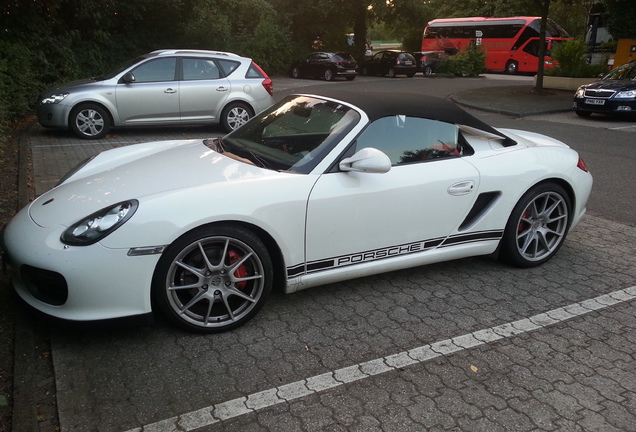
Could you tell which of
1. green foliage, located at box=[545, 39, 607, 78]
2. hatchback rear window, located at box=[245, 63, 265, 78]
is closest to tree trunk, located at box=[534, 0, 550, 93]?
green foliage, located at box=[545, 39, 607, 78]

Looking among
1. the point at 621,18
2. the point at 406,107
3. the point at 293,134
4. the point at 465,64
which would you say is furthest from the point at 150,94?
the point at 465,64

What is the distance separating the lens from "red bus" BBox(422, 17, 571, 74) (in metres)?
34.2

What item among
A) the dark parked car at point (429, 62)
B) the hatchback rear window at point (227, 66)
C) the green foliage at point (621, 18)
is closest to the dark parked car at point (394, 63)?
the dark parked car at point (429, 62)

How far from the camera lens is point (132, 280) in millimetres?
3266

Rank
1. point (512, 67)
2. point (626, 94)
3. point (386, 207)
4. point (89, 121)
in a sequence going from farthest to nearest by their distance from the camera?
point (512, 67)
point (626, 94)
point (89, 121)
point (386, 207)

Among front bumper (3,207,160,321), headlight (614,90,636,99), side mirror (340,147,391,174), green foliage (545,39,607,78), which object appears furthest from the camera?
green foliage (545,39,607,78)

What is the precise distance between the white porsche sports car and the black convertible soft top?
0.06 ft

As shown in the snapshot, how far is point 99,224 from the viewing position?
10.9 feet

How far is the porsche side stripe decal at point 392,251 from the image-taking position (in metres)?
3.81

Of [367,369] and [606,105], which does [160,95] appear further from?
[606,105]

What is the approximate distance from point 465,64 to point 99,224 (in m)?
32.3

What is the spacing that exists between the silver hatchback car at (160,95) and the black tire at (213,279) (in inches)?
315

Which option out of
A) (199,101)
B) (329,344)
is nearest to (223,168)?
(329,344)

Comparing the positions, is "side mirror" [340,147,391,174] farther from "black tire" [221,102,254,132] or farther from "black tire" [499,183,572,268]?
"black tire" [221,102,254,132]
